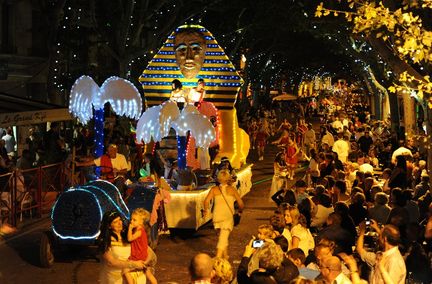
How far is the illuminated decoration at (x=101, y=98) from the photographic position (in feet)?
45.8

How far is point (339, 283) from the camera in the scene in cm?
679

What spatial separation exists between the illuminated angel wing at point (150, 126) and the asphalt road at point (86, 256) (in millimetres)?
1987

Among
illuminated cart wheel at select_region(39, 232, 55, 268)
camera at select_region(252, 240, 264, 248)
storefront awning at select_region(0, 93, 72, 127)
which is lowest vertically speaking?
illuminated cart wheel at select_region(39, 232, 55, 268)

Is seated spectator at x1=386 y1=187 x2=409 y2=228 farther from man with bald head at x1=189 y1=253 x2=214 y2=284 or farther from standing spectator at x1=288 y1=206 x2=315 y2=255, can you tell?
man with bald head at x1=189 y1=253 x2=214 y2=284

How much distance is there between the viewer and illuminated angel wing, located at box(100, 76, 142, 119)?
13953 mm

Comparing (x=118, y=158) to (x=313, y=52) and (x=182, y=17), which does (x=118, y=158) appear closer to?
(x=182, y=17)

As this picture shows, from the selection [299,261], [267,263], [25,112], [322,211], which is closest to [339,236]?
[299,261]

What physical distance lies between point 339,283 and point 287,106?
6297cm

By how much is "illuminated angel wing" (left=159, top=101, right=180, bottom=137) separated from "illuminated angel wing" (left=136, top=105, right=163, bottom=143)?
10 centimetres

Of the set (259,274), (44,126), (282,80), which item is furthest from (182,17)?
(282,80)

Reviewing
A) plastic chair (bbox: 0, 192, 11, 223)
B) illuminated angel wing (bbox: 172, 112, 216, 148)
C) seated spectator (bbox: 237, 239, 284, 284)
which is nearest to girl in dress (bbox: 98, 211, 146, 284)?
seated spectator (bbox: 237, 239, 284, 284)

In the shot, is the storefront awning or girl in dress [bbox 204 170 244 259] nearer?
girl in dress [bbox 204 170 244 259]

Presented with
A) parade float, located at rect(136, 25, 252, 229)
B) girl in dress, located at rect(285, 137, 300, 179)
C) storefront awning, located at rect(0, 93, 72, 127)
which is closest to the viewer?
storefront awning, located at rect(0, 93, 72, 127)

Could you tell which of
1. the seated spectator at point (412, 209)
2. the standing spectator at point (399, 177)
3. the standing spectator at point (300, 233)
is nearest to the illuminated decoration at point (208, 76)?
the standing spectator at point (399, 177)
